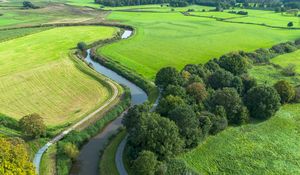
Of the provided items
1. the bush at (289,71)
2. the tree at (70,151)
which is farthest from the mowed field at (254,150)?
the bush at (289,71)

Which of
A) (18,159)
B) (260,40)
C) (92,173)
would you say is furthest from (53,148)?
(260,40)

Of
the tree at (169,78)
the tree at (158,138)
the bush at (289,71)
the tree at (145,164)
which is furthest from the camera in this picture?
the bush at (289,71)

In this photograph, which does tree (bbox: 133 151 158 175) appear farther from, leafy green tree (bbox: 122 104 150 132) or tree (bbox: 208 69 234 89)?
tree (bbox: 208 69 234 89)

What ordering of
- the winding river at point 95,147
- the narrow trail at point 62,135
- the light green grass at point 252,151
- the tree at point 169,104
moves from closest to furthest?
1. the light green grass at point 252,151
2. the winding river at point 95,147
3. the narrow trail at point 62,135
4. the tree at point 169,104

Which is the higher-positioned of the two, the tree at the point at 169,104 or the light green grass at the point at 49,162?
the tree at the point at 169,104

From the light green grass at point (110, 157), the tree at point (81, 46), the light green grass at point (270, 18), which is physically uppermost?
the light green grass at point (270, 18)

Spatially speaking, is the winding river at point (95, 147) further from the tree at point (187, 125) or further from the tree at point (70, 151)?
the tree at point (187, 125)

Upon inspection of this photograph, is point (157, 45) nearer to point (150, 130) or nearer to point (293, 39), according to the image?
point (293, 39)
